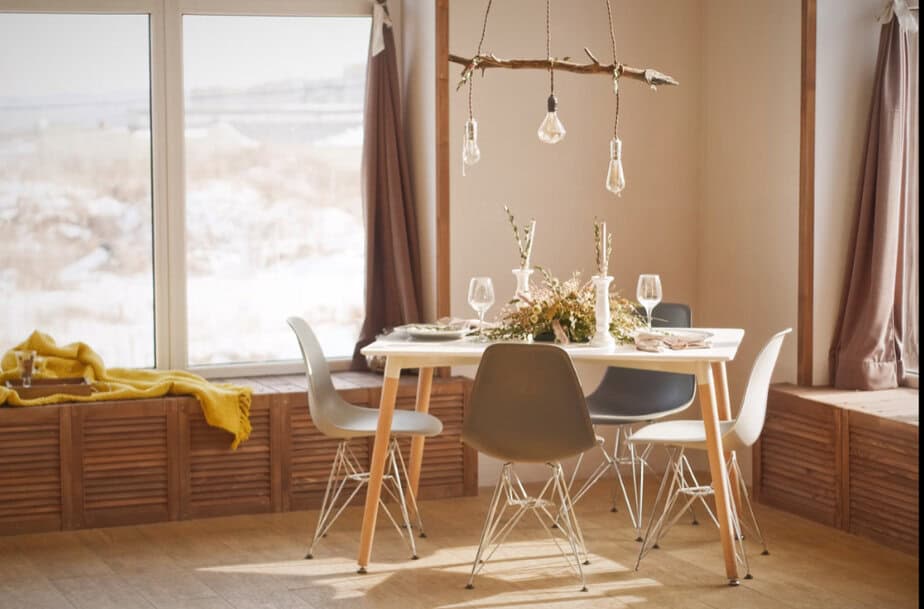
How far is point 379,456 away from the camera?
179 inches

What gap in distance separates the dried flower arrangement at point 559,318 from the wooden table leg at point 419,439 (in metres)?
0.59

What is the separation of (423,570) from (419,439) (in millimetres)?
811

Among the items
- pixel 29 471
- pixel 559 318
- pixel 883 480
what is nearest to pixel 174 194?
pixel 29 471

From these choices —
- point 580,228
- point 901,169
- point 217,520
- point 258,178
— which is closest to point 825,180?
point 901,169

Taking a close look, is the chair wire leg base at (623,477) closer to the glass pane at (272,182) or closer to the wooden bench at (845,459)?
the wooden bench at (845,459)

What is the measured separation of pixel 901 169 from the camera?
523 centimetres

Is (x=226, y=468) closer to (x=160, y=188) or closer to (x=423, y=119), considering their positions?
(x=160, y=188)

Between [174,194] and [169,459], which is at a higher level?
[174,194]

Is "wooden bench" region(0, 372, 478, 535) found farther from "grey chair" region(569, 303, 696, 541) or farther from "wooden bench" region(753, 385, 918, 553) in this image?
"wooden bench" region(753, 385, 918, 553)

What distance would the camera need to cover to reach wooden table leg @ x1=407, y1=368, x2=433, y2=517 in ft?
17.1

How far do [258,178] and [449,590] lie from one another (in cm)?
237

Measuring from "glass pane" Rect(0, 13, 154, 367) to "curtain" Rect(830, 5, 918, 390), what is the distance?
302 cm

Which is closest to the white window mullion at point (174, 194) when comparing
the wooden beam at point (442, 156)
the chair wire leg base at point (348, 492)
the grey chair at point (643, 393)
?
the chair wire leg base at point (348, 492)

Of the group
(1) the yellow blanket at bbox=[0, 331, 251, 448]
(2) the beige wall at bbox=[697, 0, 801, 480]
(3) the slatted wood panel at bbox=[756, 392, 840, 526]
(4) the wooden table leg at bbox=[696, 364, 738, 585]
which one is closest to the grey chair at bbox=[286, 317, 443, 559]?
(1) the yellow blanket at bbox=[0, 331, 251, 448]
